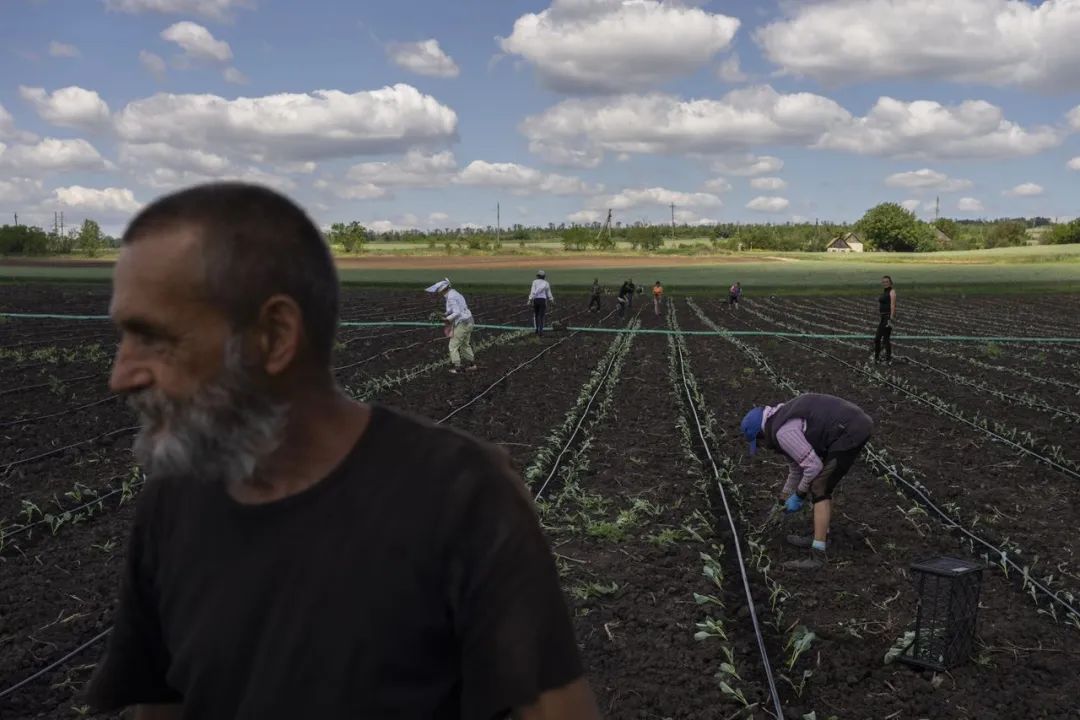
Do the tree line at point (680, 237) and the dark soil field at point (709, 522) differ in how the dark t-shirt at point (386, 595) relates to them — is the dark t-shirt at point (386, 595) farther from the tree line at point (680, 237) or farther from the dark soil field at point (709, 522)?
the tree line at point (680, 237)

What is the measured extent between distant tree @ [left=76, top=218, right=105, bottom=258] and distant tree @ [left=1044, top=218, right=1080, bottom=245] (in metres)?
109

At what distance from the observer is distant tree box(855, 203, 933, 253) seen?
13062 cm

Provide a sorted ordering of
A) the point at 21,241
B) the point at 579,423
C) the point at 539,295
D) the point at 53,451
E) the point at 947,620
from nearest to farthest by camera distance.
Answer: the point at 947,620, the point at 53,451, the point at 579,423, the point at 539,295, the point at 21,241

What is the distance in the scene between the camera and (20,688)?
518 centimetres

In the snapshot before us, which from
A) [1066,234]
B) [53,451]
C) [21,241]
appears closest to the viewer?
[53,451]

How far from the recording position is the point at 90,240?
111938 millimetres

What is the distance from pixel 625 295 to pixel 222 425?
33.9m

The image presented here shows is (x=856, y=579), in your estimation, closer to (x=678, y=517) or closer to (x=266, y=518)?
(x=678, y=517)

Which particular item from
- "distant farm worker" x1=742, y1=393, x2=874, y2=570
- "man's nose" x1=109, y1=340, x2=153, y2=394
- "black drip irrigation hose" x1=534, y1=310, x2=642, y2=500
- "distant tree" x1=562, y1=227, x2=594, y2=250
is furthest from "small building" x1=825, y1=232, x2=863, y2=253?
"man's nose" x1=109, y1=340, x2=153, y2=394

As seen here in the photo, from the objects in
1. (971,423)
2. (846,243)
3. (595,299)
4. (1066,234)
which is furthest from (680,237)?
(971,423)

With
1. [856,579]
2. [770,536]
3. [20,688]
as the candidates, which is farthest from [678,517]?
[20,688]

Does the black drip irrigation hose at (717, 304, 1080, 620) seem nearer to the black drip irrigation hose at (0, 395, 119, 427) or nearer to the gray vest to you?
the gray vest

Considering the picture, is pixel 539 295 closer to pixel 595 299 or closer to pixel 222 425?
pixel 595 299

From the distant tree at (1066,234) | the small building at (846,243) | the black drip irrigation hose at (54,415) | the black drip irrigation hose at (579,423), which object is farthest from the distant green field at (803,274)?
the black drip irrigation hose at (54,415)
